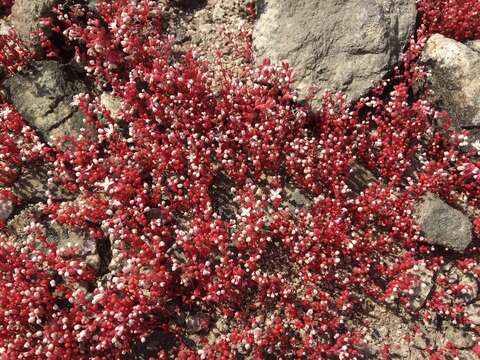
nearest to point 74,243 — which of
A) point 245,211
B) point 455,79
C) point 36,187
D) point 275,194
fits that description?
point 36,187

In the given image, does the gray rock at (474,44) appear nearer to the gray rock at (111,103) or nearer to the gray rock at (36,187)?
the gray rock at (111,103)

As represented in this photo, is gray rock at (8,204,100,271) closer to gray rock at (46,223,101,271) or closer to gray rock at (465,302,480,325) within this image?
gray rock at (46,223,101,271)

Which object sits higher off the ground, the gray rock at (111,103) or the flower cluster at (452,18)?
the gray rock at (111,103)

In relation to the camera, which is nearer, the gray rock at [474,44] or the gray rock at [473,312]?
the gray rock at [473,312]

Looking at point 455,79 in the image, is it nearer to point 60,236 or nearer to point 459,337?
point 459,337

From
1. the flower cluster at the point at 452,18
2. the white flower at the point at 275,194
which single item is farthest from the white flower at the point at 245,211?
the flower cluster at the point at 452,18

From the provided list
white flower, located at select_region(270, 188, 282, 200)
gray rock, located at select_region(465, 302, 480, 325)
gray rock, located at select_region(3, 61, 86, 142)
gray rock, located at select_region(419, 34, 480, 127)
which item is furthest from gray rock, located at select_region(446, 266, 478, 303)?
gray rock, located at select_region(3, 61, 86, 142)
